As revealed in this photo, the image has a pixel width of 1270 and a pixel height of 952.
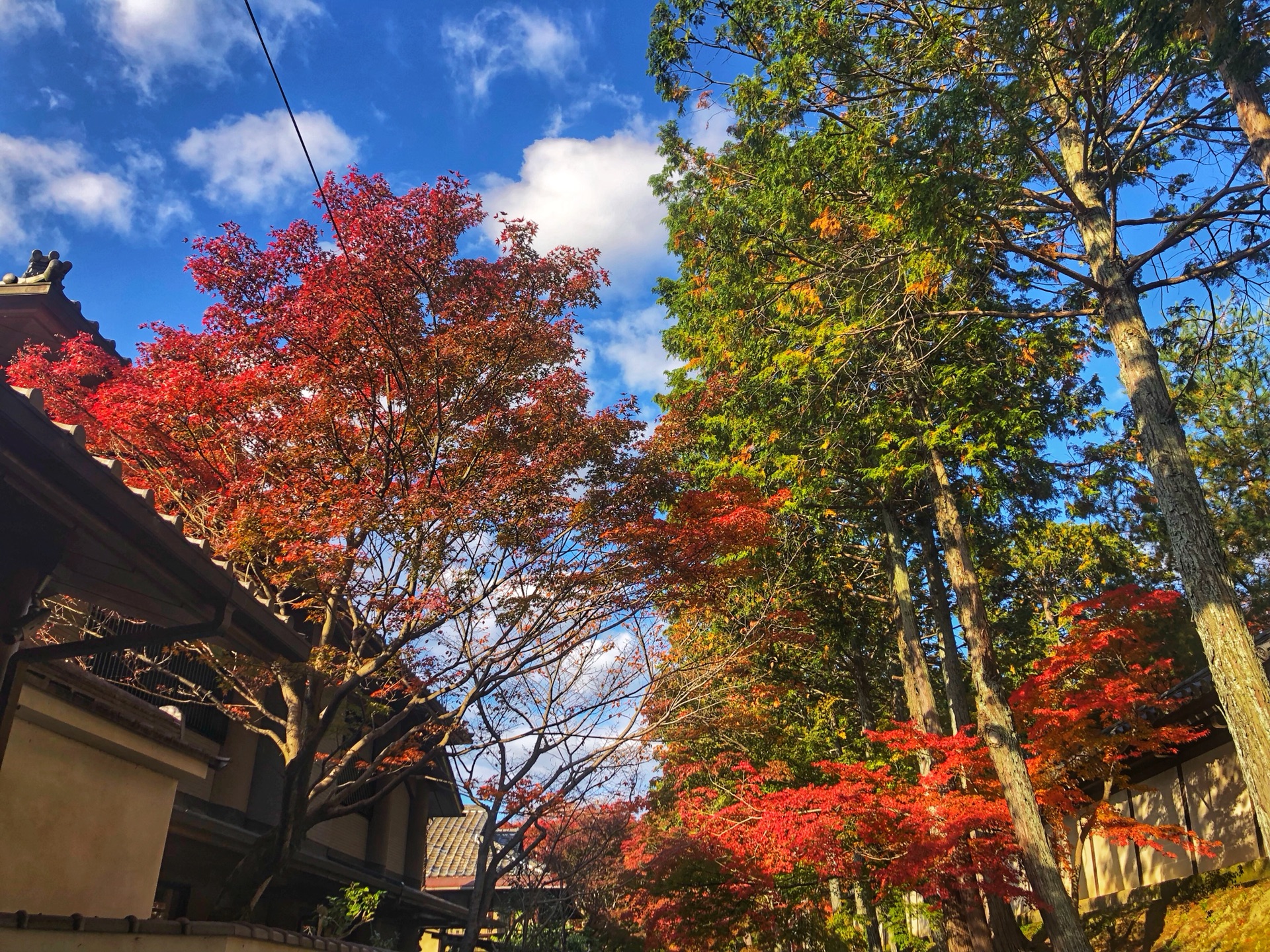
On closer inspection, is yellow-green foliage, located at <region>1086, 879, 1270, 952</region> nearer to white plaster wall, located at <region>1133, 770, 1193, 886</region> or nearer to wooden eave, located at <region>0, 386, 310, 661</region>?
white plaster wall, located at <region>1133, 770, 1193, 886</region>

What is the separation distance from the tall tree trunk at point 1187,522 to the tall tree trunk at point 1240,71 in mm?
1740

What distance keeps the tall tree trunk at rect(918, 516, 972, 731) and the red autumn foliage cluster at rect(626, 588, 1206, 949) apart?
65 centimetres

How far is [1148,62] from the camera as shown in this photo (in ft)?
30.2

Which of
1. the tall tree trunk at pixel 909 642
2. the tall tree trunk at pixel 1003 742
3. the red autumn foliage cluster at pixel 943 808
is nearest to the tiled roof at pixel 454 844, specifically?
the red autumn foliage cluster at pixel 943 808

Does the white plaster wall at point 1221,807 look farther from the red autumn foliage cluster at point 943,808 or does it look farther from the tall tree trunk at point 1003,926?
the tall tree trunk at point 1003,926

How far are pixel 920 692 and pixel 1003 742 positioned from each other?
12.0 feet

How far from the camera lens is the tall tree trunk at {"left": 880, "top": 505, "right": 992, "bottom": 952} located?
12.4 metres

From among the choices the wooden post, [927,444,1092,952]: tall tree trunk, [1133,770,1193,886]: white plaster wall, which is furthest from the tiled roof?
[927,444,1092,952]: tall tree trunk

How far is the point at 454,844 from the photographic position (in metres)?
30.6

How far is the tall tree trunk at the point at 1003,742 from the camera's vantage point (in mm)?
10133

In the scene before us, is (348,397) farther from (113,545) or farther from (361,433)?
(113,545)

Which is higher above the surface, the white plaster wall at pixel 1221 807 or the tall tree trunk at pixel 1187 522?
the tall tree trunk at pixel 1187 522

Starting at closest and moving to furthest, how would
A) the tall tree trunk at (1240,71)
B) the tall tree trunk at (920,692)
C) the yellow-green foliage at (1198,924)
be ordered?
the tall tree trunk at (1240,71) < the yellow-green foliage at (1198,924) < the tall tree trunk at (920,692)

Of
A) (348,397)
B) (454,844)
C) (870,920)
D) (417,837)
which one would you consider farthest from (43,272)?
(454,844)
